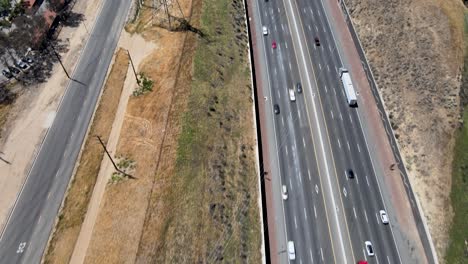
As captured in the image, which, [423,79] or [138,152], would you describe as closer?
[138,152]

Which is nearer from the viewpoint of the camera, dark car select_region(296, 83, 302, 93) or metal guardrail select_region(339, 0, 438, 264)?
metal guardrail select_region(339, 0, 438, 264)

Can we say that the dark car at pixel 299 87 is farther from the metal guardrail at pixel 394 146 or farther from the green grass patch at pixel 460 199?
the green grass patch at pixel 460 199

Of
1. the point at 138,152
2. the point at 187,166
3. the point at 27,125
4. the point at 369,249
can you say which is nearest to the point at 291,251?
the point at 369,249

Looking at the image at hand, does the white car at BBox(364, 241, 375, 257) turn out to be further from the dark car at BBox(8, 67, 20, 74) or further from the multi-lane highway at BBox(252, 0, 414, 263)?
the dark car at BBox(8, 67, 20, 74)

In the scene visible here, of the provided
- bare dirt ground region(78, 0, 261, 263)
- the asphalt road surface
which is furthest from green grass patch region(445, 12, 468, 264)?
the asphalt road surface

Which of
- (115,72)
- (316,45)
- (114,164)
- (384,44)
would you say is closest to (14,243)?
(114,164)

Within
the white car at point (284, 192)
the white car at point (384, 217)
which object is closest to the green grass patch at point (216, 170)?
the white car at point (284, 192)

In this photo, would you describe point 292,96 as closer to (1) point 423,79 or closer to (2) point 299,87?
(2) point 299,87
